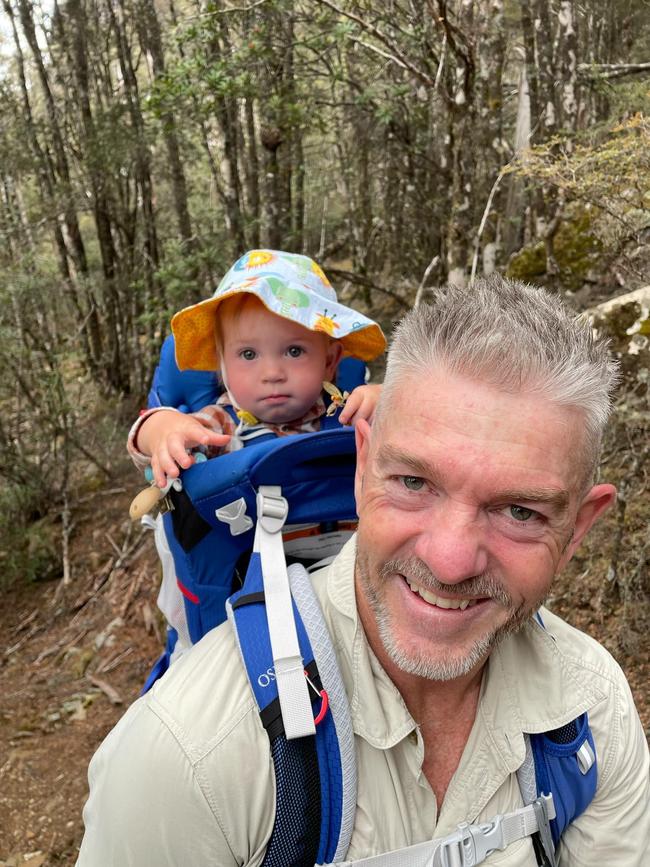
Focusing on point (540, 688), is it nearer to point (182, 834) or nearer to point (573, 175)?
point (182, 834)

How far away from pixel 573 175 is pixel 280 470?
2.90 meters

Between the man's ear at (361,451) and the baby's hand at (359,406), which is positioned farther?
the baby's hand at (359,406)

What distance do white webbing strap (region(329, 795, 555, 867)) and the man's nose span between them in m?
0.54

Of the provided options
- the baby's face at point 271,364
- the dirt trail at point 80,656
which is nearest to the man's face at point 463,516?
the baby's face at point 271,364

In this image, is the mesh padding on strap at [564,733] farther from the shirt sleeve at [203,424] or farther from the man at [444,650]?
the shirt sleeve at [203,424]

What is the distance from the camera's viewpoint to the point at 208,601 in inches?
78.4

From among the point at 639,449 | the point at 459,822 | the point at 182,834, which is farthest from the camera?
the point at 639,449

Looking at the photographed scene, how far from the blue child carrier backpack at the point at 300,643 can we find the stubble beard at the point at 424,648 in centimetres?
13

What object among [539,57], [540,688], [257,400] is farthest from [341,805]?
[539,57]

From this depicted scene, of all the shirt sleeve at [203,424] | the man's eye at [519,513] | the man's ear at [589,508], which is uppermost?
the man's eye at [519,513]

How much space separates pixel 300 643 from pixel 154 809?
15.2 inches

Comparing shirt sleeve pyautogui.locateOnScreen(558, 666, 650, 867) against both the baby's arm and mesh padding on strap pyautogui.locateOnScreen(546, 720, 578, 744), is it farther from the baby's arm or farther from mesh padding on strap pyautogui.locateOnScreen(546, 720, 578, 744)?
the baby's arm

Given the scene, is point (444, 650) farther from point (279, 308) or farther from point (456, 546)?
point (279, 308)

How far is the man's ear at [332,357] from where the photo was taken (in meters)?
2.61
